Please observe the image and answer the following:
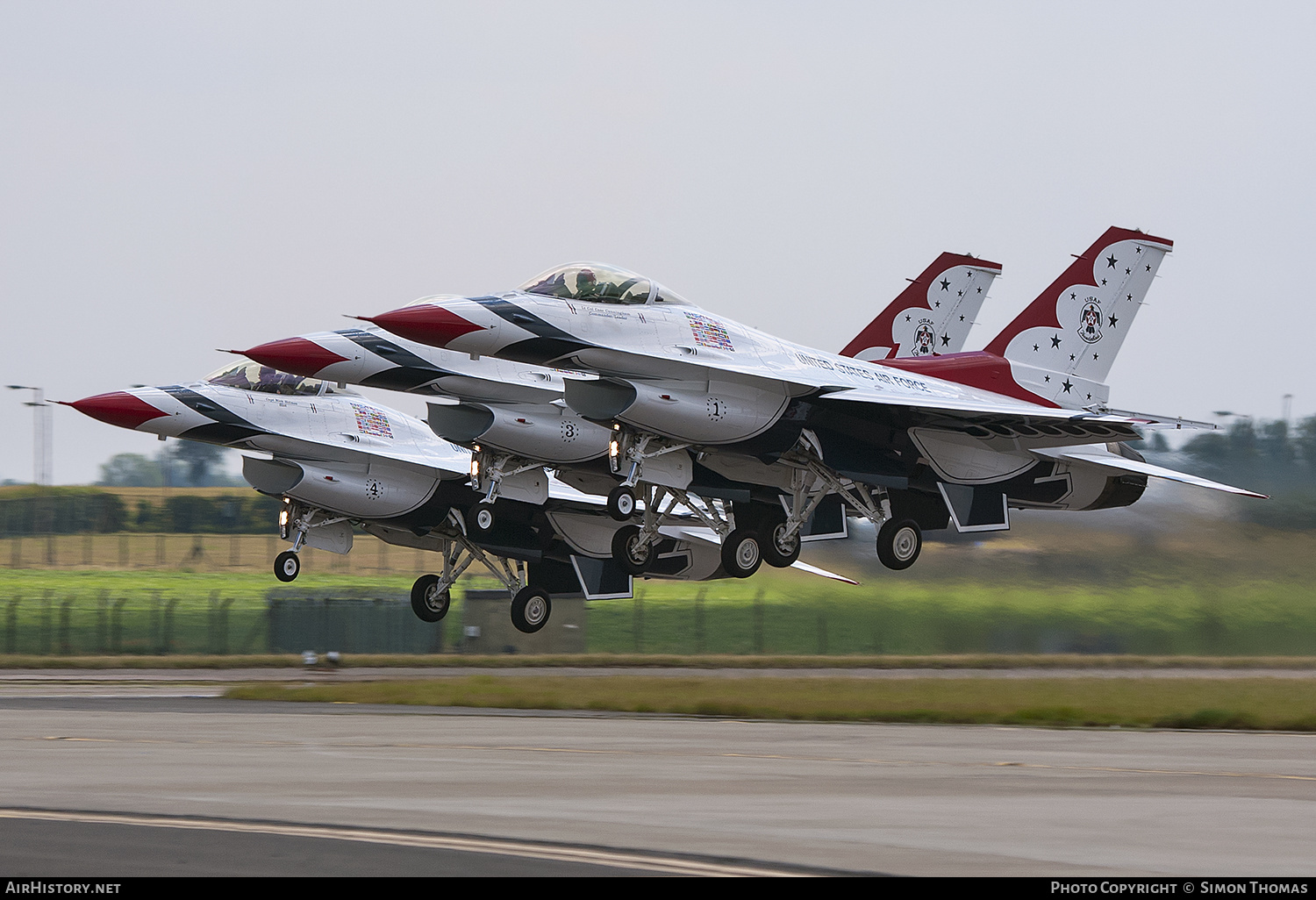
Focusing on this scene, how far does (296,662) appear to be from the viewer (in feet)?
132

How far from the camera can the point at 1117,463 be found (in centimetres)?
2933

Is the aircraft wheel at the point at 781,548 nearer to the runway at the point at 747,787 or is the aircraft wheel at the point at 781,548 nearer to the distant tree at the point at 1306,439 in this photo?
the runway at the point at 747,787

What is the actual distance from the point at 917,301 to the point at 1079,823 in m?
27.8

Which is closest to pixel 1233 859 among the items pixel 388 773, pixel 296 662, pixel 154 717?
pixel 388 773

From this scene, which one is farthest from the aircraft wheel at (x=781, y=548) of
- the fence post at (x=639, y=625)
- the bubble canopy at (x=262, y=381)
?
the fence post at (x=639, y=625)

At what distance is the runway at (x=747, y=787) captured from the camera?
27.2ft

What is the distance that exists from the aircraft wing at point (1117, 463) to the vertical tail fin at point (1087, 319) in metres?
1.45

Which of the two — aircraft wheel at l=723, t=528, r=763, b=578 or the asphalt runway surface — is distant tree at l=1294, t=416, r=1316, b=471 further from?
the asphalt runway surface

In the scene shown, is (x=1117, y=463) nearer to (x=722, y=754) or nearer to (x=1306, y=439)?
(x=1306, y=439)

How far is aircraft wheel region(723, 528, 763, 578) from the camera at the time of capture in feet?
92.7

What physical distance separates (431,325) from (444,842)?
16.6 m

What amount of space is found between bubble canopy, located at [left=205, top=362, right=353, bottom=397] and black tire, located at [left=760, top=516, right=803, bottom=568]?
427 inches

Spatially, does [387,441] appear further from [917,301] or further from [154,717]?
[154,717]

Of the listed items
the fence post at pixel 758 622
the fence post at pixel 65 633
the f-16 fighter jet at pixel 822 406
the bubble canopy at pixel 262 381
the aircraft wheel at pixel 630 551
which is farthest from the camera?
the fence post at pixel 65 633
